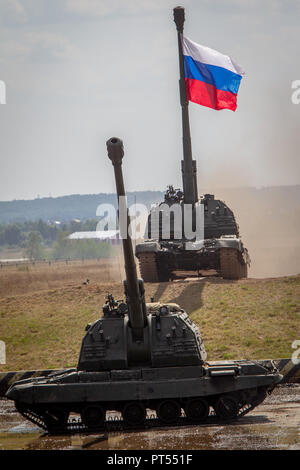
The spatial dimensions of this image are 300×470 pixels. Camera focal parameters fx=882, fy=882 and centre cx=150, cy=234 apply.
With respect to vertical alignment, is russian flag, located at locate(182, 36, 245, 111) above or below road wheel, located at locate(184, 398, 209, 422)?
above

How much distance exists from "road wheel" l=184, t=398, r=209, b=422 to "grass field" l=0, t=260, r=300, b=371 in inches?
244

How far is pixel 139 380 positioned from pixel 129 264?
206 centimetres

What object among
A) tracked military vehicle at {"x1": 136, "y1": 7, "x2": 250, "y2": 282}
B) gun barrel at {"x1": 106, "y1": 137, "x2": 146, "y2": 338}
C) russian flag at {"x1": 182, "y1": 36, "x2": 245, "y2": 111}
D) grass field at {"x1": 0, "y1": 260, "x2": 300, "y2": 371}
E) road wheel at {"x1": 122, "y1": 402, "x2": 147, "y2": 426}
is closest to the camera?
gun barrel at {"x1": 106, "y1": 137, "x2": 146, "y2": 338}

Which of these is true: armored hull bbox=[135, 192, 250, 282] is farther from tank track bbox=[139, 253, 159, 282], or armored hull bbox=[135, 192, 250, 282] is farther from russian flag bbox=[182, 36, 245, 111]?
russian flag bbox=[182, 36, 245, 111]

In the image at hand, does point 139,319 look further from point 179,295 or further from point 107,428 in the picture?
point 179,295

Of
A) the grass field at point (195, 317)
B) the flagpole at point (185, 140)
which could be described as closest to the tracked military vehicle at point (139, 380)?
the grass field at point (195, 317)

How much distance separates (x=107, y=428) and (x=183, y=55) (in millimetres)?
18105

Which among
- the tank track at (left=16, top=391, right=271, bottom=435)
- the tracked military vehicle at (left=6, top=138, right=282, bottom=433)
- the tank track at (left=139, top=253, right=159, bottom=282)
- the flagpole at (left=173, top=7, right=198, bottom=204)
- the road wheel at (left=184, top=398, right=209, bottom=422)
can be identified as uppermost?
the flagpole at (left=173, top=7, right=198, bottom=204)

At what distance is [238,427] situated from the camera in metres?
14.9

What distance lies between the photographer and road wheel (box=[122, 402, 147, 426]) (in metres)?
15.6

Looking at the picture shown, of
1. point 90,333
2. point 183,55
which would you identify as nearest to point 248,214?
point 183,55

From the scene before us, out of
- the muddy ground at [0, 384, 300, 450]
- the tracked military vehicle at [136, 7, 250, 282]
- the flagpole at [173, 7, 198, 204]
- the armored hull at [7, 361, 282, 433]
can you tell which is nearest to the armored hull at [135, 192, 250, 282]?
the tracked military vehicle at [136, 7, 250, 282]

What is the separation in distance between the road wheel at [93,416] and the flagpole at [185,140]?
16209 mm

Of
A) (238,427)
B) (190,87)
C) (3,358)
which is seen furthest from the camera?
(190,87)
